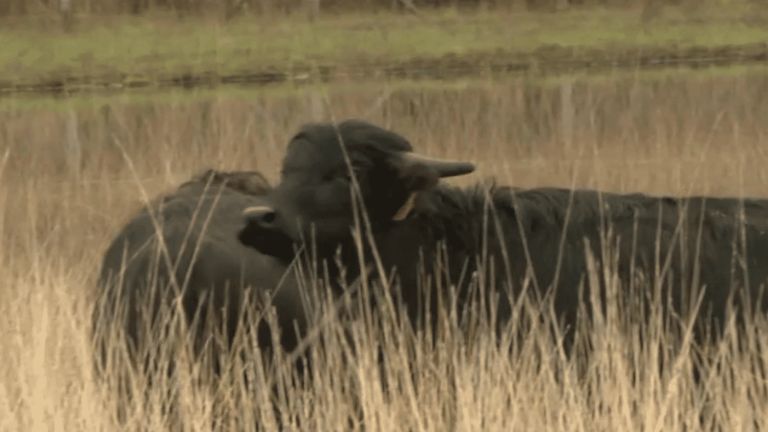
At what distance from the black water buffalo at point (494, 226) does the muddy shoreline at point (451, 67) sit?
4628mm

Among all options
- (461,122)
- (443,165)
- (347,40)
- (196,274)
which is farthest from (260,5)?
(443,165)

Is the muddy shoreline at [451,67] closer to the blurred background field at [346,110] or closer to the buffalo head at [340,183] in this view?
the blurred background field at [346,110]

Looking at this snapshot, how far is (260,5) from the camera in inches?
373

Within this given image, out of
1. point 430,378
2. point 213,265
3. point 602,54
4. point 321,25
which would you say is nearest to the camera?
point 430,378

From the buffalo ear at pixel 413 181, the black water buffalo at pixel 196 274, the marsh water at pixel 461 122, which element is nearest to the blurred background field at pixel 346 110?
the marsh water at pixel 461 122

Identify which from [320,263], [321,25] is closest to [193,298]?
[320,263]

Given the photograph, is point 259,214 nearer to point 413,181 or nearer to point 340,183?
point 340,183

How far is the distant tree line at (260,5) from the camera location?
9.39 metres

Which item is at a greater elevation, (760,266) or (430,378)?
(760,266)

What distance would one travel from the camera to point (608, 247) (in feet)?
10.7

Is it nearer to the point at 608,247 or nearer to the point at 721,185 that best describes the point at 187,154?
the point at 721,185

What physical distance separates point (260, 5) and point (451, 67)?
82.2 inches

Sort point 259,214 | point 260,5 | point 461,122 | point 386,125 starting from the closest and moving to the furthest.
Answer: point 259,214
point 386,125
point 461,122
point 260,5

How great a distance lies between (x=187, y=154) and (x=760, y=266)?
4.77 meters
